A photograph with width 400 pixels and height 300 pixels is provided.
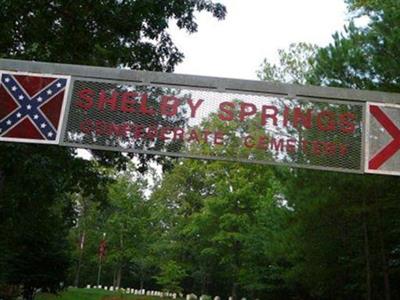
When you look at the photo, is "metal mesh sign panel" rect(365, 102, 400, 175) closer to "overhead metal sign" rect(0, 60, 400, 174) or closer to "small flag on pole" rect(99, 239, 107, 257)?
"overhead metal sign" rect(0, 60, 400, 174)

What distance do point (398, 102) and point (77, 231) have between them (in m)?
53.4

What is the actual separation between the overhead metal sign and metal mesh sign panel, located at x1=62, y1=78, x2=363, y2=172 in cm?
1

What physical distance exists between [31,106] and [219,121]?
1.97 metres

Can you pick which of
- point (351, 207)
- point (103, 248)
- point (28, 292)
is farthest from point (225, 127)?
point (103, 248)

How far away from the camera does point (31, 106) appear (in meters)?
5.75

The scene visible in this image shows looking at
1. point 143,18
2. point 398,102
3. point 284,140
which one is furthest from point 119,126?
point 143,18

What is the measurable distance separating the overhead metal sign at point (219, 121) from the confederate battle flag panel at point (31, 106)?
1 centimetres

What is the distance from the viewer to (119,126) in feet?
18.4

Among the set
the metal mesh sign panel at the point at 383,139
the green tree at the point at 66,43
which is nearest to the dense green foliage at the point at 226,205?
the green tree at the point at 66,43

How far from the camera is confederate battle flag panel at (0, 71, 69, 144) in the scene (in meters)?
5.65

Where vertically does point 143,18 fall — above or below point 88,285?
above

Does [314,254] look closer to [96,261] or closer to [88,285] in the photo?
[96,261]

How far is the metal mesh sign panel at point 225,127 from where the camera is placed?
219 inches

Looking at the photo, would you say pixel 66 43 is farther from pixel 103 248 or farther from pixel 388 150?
pixel 103 248
